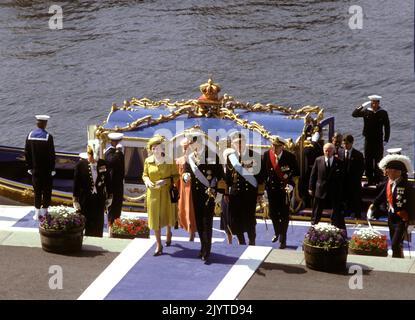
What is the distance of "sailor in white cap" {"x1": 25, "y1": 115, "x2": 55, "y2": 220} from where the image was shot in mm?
20828

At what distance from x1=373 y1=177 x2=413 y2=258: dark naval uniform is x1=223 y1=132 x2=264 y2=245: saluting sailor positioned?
2026mm

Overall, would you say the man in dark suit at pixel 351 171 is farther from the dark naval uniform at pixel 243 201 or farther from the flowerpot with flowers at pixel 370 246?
the flowerpot with flowers at pixel 370 246

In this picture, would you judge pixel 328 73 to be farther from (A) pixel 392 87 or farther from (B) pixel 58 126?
(B) pixel 58 126

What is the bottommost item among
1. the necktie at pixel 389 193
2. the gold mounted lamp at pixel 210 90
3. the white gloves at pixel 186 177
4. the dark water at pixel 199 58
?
the dark water at pixel 199 58

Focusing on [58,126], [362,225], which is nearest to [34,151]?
[362,225]

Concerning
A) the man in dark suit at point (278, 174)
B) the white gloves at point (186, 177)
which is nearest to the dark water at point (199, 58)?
the man in dark suit at point (278, 174)

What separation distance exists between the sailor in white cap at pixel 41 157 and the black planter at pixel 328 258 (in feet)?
20.6

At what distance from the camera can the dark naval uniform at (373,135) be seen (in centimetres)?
2397

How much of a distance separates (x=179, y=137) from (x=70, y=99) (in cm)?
2506

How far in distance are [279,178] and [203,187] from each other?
8.80 ft

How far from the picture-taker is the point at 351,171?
2070cm

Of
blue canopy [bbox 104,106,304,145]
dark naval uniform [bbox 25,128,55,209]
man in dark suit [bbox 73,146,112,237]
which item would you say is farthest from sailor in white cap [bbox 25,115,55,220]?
blue canopy [bbox 104,106,304,145]

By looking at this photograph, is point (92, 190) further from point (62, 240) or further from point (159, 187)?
point (159, 187)

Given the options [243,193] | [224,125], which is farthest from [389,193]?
[224,125]
